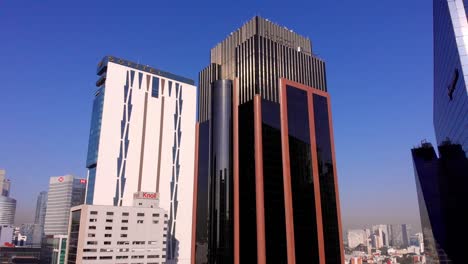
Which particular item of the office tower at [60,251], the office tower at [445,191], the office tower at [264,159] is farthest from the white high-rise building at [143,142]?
the office tower at [445,191]

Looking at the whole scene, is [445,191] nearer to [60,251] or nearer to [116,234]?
[116,234]

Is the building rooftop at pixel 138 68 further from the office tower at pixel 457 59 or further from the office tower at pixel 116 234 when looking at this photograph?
the office tower at pixel 457 59

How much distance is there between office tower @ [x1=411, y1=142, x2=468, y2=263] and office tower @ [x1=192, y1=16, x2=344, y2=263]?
23.2 m

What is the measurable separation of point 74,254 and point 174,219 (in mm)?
43768

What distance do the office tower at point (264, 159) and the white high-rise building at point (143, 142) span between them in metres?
43.0

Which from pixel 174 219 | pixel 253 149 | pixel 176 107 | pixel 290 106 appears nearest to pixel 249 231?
pixel 253 149

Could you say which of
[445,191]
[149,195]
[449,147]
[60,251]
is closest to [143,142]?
[149,195]

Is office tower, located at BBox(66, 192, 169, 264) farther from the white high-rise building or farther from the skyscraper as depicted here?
the skyscraper

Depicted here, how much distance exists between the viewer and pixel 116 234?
10562 centimetres

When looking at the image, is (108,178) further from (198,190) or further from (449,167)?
(449,167)

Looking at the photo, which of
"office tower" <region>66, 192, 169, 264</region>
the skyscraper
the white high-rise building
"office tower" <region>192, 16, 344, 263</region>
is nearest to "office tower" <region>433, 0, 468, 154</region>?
the skyscraper

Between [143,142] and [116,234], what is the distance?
4171 centimetres

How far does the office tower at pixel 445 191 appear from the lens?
217 feet

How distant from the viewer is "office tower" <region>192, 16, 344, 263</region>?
83.7m
